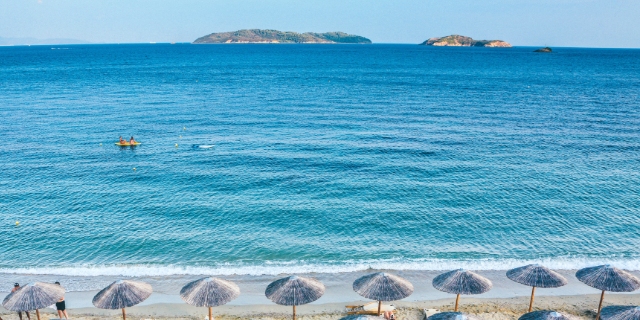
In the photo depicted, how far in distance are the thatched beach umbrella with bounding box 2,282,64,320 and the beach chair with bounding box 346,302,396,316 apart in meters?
11.2

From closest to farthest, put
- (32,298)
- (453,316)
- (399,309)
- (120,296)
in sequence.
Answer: (453,316)
(32,298)
(120,296)
(399,309)

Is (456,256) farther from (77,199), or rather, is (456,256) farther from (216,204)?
(77,199)

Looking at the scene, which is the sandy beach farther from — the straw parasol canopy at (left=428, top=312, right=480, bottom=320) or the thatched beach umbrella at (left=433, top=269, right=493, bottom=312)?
the straw parasol canopy at (left=428, top=312, right=480, bottom=320)

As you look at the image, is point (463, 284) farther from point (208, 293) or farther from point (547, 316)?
point (208, 293)

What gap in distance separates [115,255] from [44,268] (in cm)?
339

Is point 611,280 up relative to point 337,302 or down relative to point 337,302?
up

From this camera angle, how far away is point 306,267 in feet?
75.6

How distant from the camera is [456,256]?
23984 mm

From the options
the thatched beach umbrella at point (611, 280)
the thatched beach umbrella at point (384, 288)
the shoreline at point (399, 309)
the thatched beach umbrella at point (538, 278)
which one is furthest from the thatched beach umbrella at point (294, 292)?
the thatched beach umbrella at point (611, 280)

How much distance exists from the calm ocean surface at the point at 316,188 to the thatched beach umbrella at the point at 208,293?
6684mm

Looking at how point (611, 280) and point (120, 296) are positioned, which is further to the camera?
point (611, 280)

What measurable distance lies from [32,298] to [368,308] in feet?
40.9

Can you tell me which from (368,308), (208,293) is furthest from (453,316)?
(208,293)

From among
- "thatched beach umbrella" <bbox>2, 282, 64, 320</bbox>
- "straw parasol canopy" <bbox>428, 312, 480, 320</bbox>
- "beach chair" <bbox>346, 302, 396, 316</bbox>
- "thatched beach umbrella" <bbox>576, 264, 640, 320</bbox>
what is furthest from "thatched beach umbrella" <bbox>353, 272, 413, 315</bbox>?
"thatched beach umbrella" <bbox>2, 282, 64, 320</bbox>
